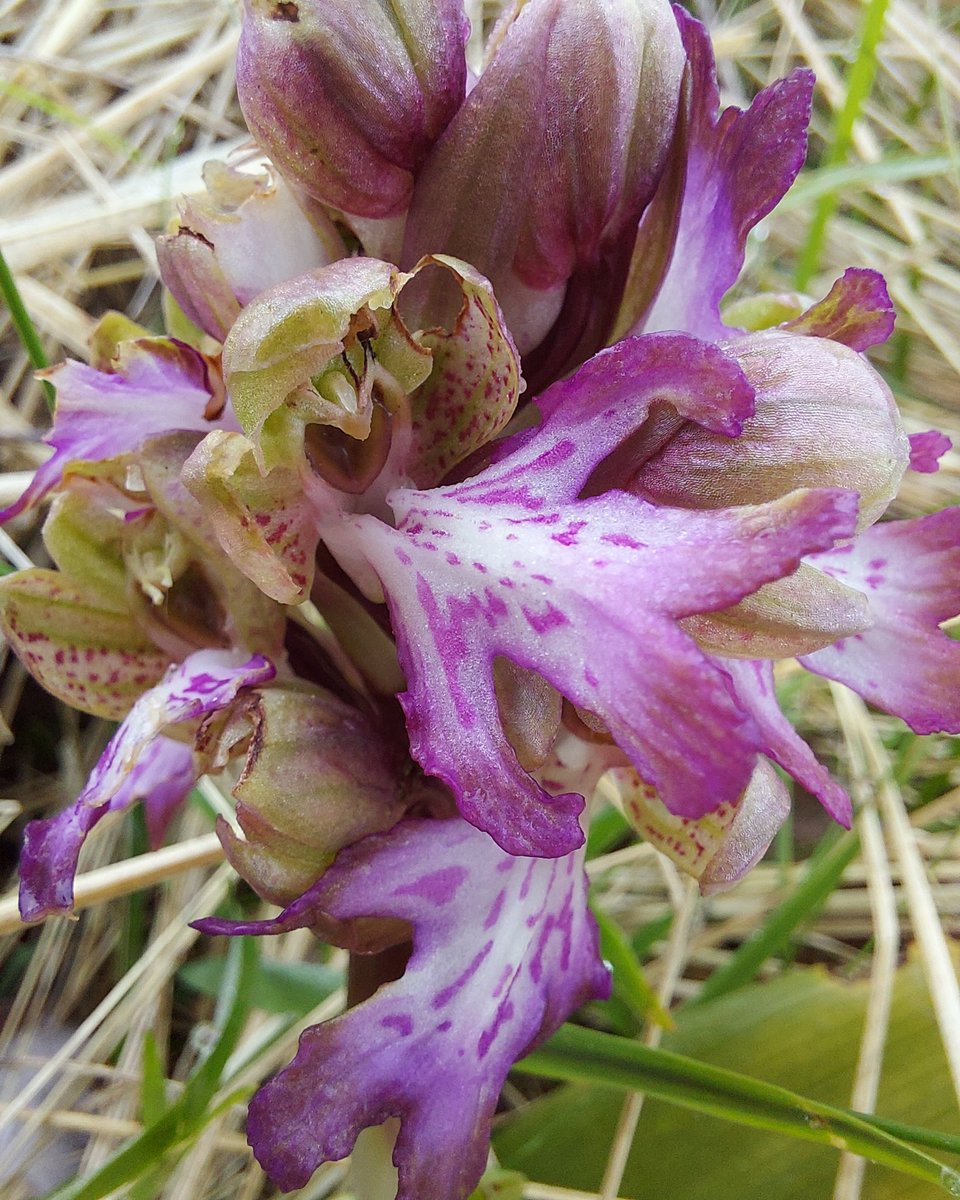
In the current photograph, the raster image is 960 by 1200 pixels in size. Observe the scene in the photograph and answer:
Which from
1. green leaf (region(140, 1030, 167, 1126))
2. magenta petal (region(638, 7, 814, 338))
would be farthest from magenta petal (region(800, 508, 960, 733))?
green leaf (region(140, 1030, 167, 1126))

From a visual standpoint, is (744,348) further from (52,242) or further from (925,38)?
(925,38)

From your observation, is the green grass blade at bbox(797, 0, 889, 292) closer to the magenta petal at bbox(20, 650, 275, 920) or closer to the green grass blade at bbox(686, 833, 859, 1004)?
the green grass blade at bbox(686, 833, 859, 1004)

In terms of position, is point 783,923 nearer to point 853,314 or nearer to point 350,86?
point 853,314

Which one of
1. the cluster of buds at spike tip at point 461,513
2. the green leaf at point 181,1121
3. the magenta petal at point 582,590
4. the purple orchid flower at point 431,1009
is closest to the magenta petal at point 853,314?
the cluster of buds at spike tip at point 461,513

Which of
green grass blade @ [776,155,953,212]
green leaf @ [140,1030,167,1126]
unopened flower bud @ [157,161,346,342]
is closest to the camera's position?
unopened flower bud @ [157,161,346,342]

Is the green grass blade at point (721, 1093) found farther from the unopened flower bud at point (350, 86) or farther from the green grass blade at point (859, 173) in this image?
the green grass blade at point (859, 173)
